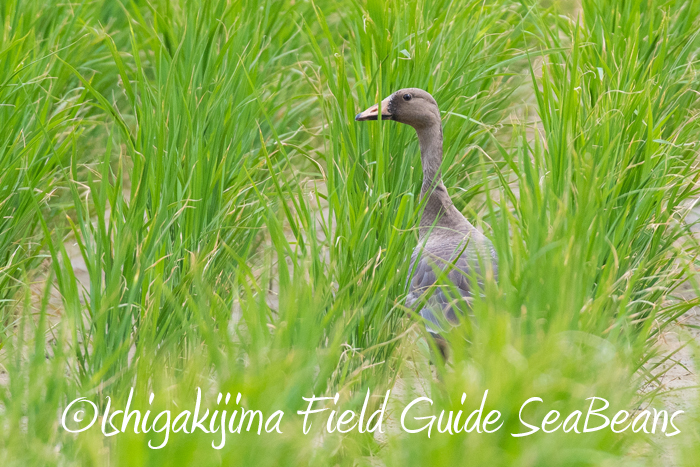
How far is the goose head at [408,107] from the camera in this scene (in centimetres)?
271

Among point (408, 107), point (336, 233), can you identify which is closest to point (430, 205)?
point (408, 107)

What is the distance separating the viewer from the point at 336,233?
238cm

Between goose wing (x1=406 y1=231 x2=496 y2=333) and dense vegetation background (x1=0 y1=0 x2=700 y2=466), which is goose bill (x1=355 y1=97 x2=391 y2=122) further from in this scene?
goose wing (x1=406 y1=231 x2=496 y2=333)

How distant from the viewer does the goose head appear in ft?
8.91

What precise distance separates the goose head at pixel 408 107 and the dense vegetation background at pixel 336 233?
8 cm

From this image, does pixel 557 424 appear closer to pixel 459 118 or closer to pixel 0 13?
pixel 459 118

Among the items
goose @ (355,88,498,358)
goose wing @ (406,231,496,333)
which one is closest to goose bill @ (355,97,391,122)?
goose @ (355,88,498,358)

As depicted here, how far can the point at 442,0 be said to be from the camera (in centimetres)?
343

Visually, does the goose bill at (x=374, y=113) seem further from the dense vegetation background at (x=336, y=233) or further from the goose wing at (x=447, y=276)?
the goose wing at (x=447, y=276)

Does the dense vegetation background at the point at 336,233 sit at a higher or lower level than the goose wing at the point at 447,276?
higher

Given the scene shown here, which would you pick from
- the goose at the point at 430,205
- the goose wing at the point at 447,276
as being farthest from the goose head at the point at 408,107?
the goose wing at the point at 447,276

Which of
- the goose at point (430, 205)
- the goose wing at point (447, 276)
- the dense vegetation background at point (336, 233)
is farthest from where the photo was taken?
the goose at point (430, 205)

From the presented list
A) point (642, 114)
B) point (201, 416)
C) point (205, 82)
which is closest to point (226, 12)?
point (205, 82)

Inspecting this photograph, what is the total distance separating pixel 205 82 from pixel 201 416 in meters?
1.63
